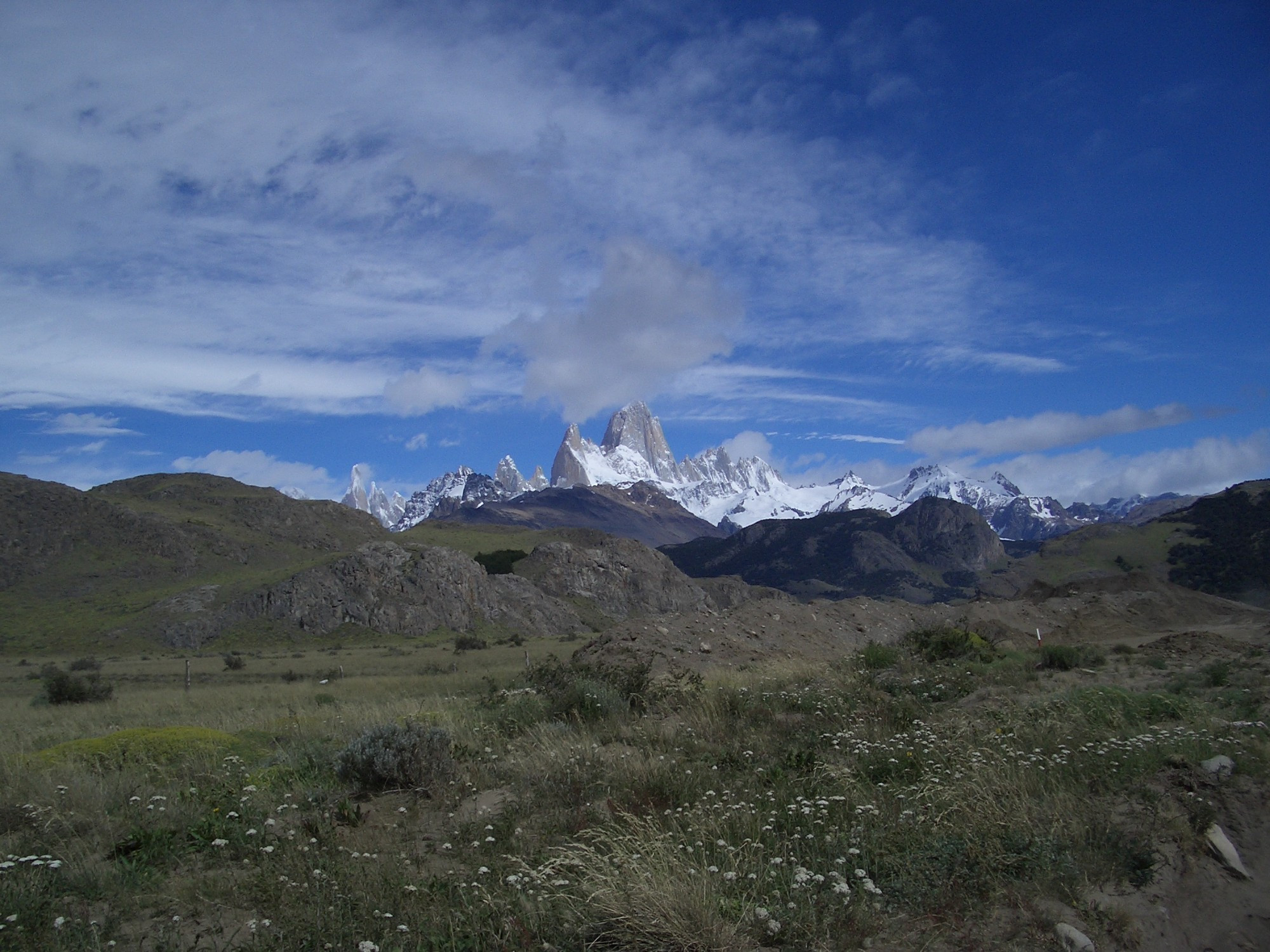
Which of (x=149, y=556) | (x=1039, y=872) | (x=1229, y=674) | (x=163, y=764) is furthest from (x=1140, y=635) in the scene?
(x=149, y=556)

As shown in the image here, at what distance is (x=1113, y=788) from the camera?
21.0 feet

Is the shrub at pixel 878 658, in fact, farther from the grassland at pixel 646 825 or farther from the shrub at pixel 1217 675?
the shrub at pixel 1217 675

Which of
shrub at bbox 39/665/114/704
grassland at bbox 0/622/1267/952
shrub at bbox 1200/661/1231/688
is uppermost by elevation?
grassland at bbox 0/622/1267/952

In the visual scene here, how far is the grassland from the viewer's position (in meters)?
→ 4.46

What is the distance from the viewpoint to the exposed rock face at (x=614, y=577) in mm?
99812

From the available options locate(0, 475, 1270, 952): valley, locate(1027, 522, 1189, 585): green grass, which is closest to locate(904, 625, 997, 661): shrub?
locate(0, 475, 1270, 952): valley

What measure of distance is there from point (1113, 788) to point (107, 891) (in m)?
7.65

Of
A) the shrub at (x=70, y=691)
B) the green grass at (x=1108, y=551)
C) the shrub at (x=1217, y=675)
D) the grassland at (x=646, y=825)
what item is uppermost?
the green grass at (x=1108, y=551)

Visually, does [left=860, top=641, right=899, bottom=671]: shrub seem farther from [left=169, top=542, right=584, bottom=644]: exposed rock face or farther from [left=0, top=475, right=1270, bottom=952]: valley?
[left=169, top=542, right=584, bottom=644]: exposed rock face

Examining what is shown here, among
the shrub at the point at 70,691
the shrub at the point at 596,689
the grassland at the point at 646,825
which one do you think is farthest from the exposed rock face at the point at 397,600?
the grassland at the point at 646,825

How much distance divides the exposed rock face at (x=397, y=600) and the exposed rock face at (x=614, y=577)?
11032 millimetres

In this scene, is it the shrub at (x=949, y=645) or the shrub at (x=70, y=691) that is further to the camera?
the shrub at (x=70, y=691)

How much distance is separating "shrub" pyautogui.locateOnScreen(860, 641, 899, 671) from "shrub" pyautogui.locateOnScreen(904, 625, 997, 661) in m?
0.91

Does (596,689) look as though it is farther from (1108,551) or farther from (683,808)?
(1108,551)
